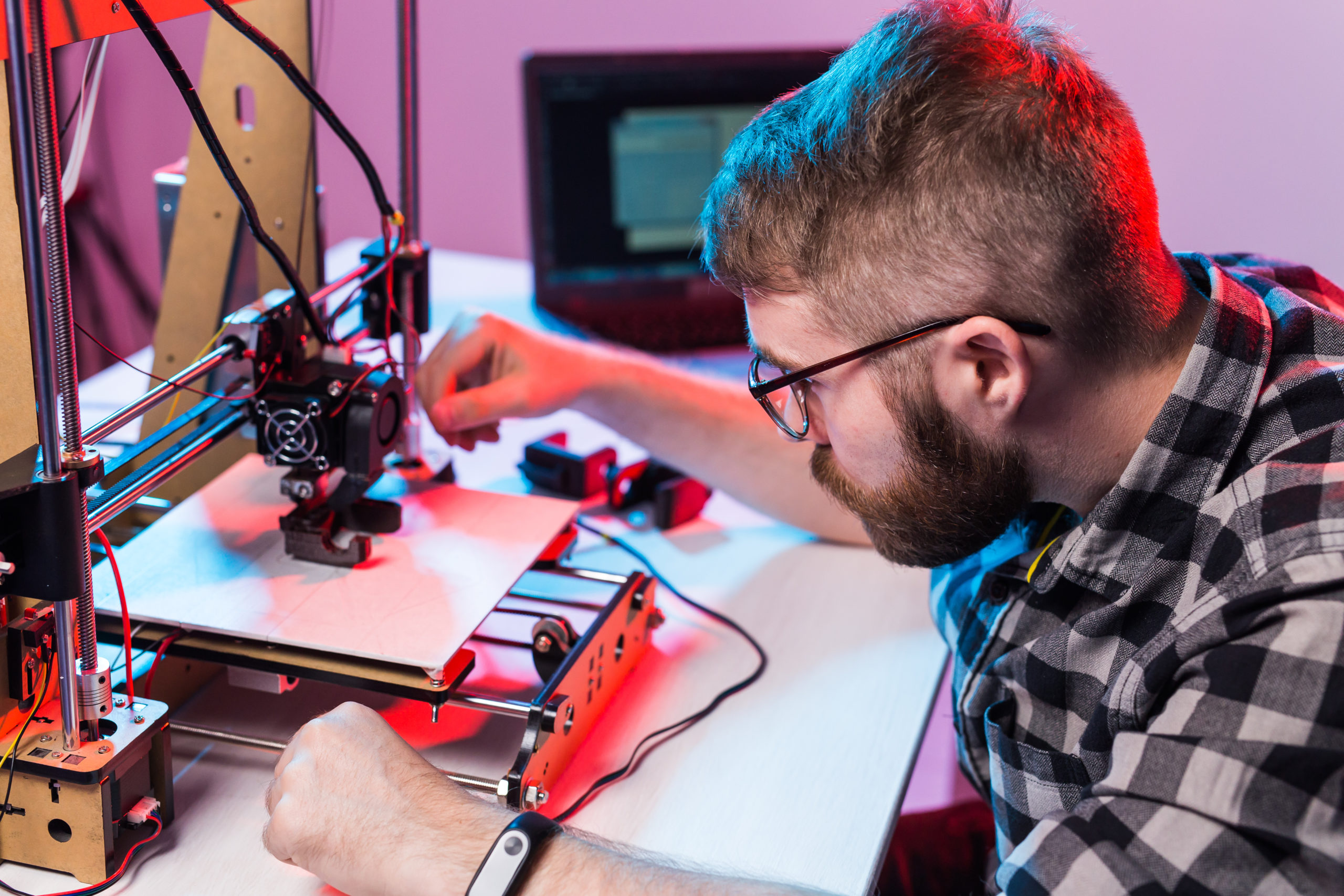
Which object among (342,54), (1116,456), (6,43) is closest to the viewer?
(6,43)

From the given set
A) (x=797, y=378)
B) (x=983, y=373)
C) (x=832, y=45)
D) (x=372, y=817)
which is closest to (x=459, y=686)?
(x=372, y=817)

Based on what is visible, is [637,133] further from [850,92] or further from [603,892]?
[603,892]

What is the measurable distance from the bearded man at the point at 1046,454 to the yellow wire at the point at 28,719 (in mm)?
177

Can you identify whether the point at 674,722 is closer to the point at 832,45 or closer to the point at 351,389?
the point at 351,389

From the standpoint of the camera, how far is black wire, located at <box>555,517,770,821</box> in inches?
38.0

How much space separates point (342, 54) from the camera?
115 inches

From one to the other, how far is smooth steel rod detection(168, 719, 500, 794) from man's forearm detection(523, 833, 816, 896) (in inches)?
4.7

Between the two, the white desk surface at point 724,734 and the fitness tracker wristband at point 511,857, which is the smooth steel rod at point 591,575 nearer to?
the white desk surface at point 724,734

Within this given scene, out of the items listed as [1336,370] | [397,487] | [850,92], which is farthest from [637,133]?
[1336,370]

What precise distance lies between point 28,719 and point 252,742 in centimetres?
17

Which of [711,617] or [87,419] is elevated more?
[87,419]

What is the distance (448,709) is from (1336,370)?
0.78 m

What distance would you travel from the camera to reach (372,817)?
2.69 feet

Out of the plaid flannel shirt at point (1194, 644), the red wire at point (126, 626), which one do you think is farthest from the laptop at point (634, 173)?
the red wire at point (126, 626)
